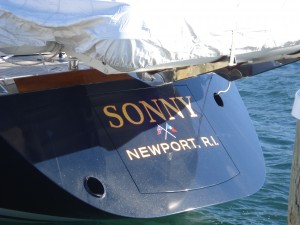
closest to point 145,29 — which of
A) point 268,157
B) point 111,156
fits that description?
point 111,156

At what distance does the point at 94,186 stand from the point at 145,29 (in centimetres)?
153

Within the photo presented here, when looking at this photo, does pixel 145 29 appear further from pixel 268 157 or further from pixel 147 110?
pixel 268 157

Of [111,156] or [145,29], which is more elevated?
[145,29]

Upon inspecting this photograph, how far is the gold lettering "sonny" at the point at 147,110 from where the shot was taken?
6047 millimetres

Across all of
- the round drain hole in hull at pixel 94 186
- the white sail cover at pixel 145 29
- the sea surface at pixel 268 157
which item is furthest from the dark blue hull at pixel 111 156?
the white sail cover at pixel 145 29

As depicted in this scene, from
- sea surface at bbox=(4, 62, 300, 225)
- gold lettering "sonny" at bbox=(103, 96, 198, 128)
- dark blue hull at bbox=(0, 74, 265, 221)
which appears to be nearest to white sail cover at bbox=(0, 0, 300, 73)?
dark blue hull at bbox=(0, 74, 265, 221)

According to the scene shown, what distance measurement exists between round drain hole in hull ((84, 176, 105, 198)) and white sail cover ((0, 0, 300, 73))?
99 centimetres

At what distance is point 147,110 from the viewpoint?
621 cm

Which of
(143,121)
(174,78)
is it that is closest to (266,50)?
(174,78)

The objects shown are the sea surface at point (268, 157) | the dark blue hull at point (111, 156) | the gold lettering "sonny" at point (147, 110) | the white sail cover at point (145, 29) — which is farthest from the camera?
the sea surface at point (268, 157)

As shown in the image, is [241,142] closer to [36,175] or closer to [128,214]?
[128,214]

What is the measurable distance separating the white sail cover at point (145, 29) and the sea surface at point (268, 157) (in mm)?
1943

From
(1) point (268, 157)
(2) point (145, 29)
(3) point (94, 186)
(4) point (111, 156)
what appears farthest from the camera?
(1) point (268, 157)

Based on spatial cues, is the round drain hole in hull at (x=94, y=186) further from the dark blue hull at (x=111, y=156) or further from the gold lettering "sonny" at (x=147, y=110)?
the gold lettering "sonny" at (x=147, y=110)
